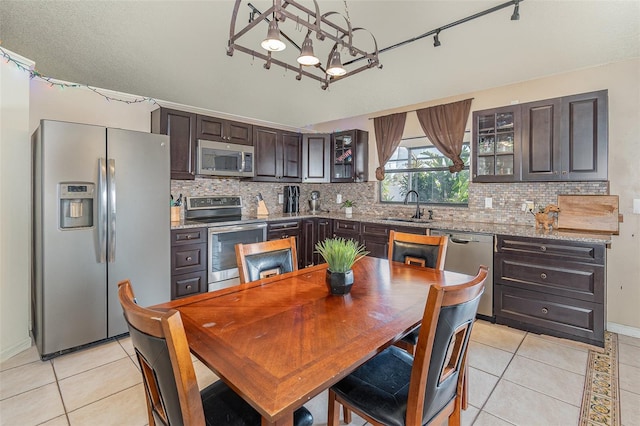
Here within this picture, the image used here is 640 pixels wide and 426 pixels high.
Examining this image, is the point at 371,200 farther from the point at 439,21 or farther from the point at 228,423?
the point at 228,423

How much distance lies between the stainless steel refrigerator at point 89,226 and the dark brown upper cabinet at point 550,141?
134 inches

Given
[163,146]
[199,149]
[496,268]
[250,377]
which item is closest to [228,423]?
[250,377]

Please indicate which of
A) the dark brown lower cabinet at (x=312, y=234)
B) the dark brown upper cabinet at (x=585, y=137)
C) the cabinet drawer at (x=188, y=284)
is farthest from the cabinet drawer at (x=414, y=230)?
the cabinet drawer at (x=188, y=284)

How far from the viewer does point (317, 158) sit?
493cm

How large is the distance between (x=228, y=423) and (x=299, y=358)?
427 mm

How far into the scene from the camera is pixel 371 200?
4836mm

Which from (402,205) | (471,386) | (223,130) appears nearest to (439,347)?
(471,386)

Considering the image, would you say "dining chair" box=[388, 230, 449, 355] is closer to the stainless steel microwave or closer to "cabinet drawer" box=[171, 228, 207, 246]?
"cabinet drawer" box=[171, 228, 207, 246]

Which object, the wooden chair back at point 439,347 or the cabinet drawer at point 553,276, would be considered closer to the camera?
the wooden chair back at point 439,347

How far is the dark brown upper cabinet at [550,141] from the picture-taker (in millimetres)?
2732

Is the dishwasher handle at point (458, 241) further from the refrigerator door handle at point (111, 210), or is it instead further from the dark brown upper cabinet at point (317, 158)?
the refrigerator door handle at point (111, 210)

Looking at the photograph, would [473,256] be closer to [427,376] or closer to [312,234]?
[312,234]

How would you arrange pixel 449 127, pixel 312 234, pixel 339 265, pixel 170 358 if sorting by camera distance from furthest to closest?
pixel 312 234, pixel 449 127, pixel 339 265, pixel 170 358

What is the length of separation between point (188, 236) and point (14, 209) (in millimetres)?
1381
